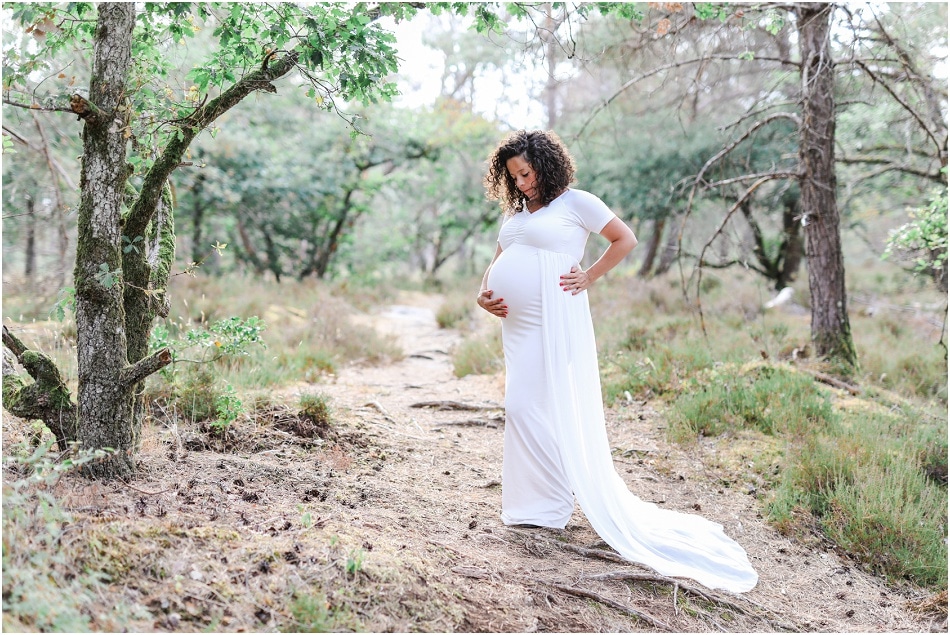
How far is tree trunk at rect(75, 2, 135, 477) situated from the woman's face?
1.99 m

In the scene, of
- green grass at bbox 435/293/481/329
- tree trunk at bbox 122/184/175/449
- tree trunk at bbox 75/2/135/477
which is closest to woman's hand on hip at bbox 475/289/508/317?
tree trunk at bbox 122/184/175/449

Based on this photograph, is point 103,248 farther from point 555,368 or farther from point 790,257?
point 790,257

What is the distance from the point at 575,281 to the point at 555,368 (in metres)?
0.49

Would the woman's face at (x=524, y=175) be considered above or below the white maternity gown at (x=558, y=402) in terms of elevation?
above

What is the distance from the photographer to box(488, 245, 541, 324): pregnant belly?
3787 mm

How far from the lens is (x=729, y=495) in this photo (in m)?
4.72

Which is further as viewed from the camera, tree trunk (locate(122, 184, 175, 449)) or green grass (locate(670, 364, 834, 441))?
green grass (locate(670, 364, 834, 441))

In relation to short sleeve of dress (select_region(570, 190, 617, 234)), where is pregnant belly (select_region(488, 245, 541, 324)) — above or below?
below

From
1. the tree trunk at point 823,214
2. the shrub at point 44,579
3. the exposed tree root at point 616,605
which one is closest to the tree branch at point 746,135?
the tree trunk at point 823,214

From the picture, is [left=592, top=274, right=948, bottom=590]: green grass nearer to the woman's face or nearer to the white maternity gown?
the white maternity gown

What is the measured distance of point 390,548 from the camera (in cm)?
305

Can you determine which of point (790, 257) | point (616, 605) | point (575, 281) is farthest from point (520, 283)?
point (790, 257)

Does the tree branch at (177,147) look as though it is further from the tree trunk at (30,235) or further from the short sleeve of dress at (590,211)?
the tree trunk at (30,235)

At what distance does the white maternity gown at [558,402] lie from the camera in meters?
3.74
